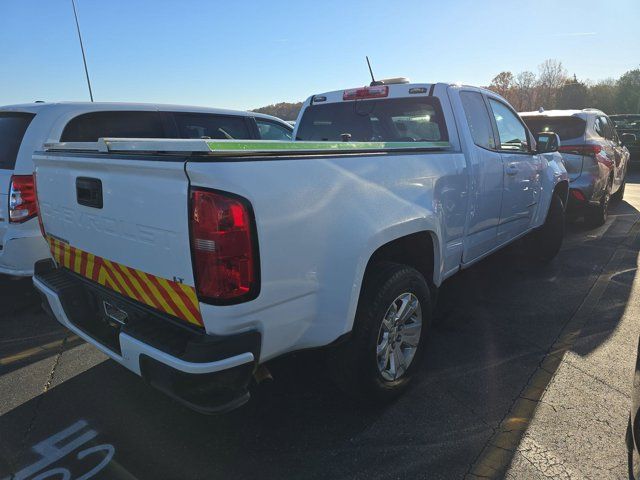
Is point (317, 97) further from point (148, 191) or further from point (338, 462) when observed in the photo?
point (338, 462)

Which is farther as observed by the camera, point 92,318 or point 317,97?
point 317,97

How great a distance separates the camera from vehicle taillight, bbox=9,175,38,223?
3.81 m

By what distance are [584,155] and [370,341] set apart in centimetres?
592

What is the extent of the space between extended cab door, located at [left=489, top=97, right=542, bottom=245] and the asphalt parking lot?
898 millimetres

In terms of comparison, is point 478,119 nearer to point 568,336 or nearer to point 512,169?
point 512,169

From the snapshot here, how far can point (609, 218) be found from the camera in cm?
813

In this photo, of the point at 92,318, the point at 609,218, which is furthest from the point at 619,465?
the point at 609,218

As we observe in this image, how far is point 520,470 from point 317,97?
132 inches

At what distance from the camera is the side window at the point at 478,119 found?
11.8ft

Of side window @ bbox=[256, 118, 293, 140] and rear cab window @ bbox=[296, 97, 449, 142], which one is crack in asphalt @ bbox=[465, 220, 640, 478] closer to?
rear cab window @ bbox=[296, 97, 449, 142]

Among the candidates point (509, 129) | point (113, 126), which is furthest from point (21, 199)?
point (509, 129)

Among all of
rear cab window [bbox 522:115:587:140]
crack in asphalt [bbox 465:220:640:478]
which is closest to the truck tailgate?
crack in asphalt [bbox 465:220:640:478]

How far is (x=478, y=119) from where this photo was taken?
3.75 metres

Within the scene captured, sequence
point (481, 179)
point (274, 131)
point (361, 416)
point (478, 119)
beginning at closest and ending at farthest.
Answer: point (361, 416)
point (481, 179)
point (478, 119)
point (274, 131)
